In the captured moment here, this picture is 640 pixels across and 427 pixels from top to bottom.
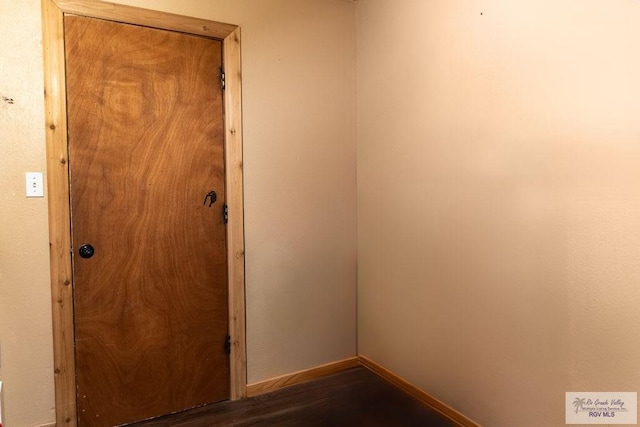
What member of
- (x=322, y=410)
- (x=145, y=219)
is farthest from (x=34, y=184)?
(x=322, y=410)

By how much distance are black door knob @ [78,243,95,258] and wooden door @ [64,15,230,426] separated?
19 mm

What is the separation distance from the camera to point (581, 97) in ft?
5.17

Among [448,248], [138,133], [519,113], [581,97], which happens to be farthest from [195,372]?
[581,97]

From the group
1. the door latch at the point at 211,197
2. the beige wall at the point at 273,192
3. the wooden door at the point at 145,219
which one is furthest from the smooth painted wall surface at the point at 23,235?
the door latch at the point at 211,197

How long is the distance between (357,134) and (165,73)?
1309mm

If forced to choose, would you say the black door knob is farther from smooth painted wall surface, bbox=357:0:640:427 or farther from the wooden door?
smooth painted wall surface, bbox=357:0:640:427

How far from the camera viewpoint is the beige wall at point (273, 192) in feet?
6.25

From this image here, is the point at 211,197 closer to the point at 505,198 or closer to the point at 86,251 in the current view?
the point at 86,251

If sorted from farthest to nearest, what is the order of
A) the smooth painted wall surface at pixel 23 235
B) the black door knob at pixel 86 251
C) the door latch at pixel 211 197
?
the door latch at pixel 211 197
the black door knob at pixel 86 251
the smooth painted wall surface at pixel 23 235

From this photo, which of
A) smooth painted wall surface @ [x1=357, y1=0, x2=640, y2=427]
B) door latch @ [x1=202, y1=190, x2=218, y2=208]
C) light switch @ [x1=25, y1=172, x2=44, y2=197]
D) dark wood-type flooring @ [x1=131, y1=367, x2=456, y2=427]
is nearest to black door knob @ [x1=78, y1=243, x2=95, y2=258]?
light switch @ [x1=25, y1=172, x2=44, y2=197]

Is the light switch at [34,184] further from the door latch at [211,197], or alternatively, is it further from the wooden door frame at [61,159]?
the door latch at [211,197]

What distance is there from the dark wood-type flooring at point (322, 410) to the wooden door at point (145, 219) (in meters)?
0.12

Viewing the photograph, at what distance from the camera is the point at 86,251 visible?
2043 mm

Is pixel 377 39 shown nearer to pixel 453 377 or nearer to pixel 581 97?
pixel 581 97
